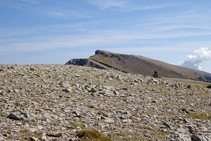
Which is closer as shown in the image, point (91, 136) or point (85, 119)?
point (91, 136)

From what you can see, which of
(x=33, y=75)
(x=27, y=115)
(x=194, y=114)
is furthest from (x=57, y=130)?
(x=33, y=75)

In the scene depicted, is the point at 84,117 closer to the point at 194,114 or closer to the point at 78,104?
the point at 78,104

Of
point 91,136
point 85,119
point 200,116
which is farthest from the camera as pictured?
point 200,116

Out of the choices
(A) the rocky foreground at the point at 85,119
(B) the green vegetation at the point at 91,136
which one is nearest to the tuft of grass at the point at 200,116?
(A) the rocky foreground at the point at 85,119

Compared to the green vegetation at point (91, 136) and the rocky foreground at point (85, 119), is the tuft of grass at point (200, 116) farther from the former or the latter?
the green vegetation at point (91, 136)

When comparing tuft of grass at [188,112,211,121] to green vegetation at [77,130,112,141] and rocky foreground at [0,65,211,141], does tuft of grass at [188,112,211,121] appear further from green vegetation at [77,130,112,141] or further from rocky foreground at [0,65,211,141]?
green vegetation at [77,130,112,141]

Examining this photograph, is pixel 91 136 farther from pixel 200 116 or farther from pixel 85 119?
pixel 200 116

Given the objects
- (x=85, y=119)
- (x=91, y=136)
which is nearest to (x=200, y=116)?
(x=85, y=119)

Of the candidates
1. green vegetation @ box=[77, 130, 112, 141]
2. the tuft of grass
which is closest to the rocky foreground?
the tuft of grass

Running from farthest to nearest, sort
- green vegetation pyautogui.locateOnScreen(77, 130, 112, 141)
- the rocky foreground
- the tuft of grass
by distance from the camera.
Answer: the tuft of grass → the rocky foreground → green vegetation pyautogui.locateOnScreen(77, 130, 112, 141)

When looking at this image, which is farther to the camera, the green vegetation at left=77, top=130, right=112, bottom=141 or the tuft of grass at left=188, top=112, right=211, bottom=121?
the tuft of grass at left=188, top=112, right=211, bottom=121

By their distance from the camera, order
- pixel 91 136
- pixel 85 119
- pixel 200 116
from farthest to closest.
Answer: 1. pixel 200 116
2. pixel 85 119
3. pixel 91 136

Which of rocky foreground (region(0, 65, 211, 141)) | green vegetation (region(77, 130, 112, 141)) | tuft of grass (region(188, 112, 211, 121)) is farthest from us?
tuft of grass (region(188, 112, 211, 121))

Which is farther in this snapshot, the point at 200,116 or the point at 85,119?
the point at 200,116
